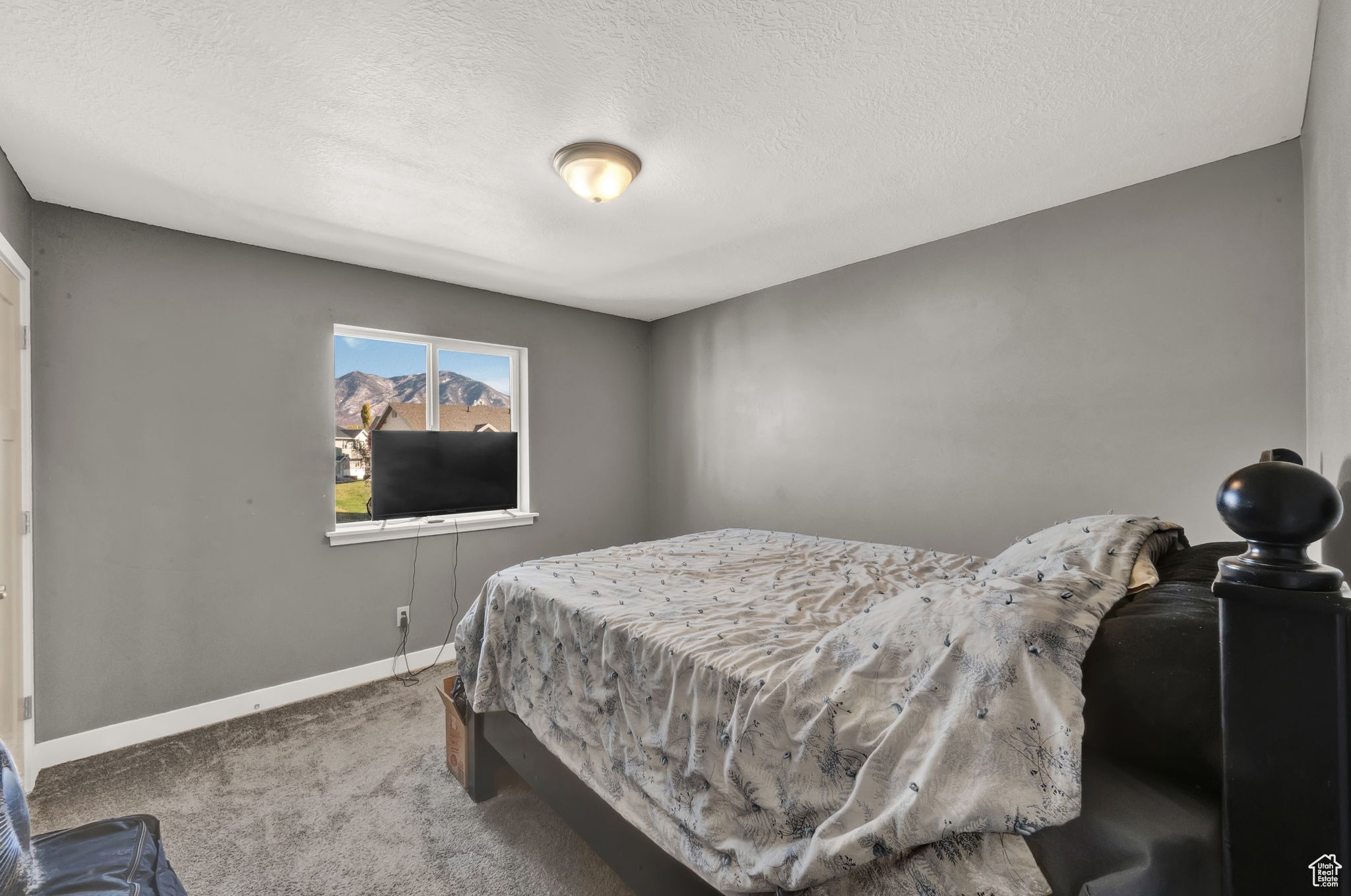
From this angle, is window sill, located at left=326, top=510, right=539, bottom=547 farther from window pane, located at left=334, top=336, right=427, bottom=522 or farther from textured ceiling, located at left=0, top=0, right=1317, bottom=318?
textured ceiling, located at left=0, top=0, right=1317, bottom=318

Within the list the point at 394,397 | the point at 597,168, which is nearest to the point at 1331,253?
the point at 597,168

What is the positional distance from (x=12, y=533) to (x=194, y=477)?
0.68 metres

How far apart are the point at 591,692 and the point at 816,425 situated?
2.41m

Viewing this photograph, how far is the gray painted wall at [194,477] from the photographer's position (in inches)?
99.7

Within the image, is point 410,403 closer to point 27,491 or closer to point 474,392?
point 474,392

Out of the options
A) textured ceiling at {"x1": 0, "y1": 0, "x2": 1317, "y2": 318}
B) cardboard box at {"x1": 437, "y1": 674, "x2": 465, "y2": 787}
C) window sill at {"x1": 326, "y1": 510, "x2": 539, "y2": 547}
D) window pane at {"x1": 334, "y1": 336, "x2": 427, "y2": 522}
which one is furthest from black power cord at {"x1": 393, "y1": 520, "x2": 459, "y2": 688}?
textured ceiling at {"x1": 0, "y1": 0, "x2": 1317, "y2": 318}

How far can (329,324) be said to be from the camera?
3248 millimetres

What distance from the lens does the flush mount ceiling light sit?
203 centimetres

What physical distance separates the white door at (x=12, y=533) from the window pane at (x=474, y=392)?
186cm

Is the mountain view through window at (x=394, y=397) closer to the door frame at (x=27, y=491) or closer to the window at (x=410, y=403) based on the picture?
the window at (x=410, y=403)

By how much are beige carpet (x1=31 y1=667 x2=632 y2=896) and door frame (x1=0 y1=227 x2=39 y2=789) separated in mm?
157

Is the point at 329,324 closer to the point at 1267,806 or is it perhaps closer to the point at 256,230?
the point at 256,230

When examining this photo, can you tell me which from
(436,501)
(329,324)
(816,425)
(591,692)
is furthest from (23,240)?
(816,425)

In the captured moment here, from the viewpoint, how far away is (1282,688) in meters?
0.59
